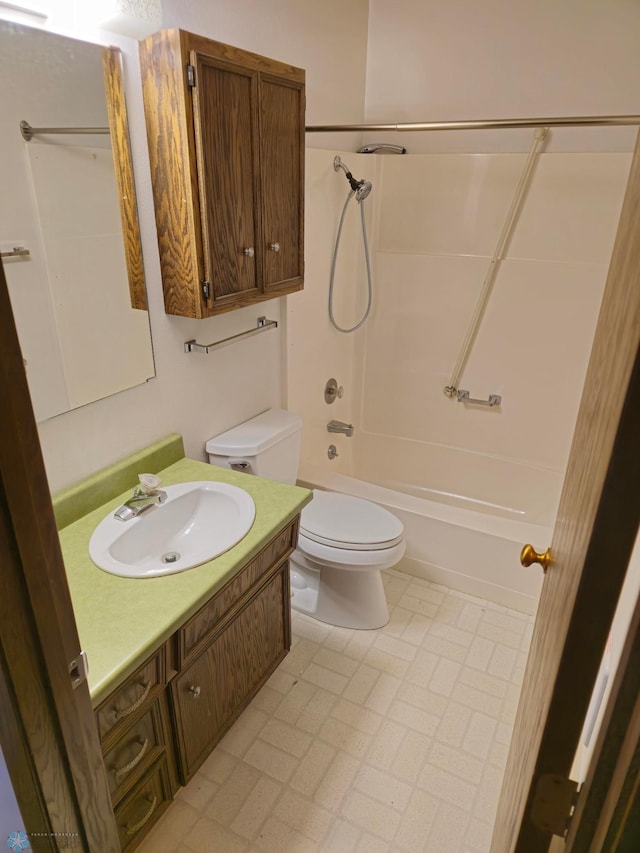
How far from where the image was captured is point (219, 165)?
1545 mm

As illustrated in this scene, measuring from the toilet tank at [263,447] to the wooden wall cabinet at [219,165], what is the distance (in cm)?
50

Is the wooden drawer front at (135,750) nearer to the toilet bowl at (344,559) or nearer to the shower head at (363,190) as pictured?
the toilet bowl at (344,559)

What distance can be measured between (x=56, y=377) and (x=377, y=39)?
2264mm

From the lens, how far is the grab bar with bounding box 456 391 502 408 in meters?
2.81

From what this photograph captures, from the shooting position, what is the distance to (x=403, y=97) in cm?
261

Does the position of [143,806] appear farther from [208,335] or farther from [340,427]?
[340,427]

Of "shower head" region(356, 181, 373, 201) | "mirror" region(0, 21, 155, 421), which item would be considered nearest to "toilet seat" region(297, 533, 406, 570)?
"mirror" region(0, 21, 155, 421)

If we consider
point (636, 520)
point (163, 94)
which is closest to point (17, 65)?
point (163, 94)

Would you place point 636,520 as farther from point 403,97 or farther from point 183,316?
point 403,97

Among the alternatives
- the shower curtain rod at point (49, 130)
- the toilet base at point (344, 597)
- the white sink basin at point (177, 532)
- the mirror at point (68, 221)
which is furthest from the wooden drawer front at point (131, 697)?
the shower curtain rod at point (49, 130)

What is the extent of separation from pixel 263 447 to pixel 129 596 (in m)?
0.83

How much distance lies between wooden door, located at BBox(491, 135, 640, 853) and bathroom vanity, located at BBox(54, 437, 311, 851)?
78cm

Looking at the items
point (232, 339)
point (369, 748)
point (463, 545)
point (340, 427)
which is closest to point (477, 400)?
point (340, 427)

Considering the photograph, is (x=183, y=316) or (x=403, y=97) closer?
(x=183, y=316)
